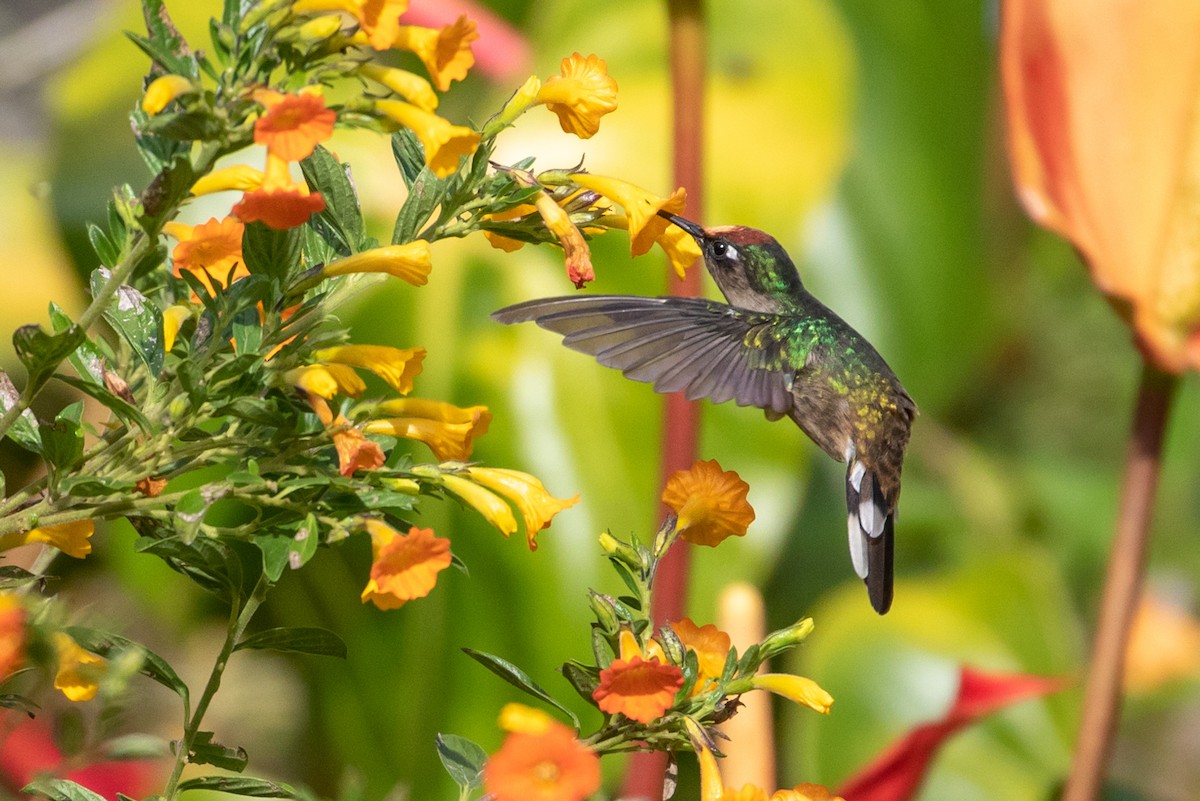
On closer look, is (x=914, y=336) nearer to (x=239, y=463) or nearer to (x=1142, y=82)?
(x=1142, y=82)

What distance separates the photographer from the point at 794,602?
133 cm

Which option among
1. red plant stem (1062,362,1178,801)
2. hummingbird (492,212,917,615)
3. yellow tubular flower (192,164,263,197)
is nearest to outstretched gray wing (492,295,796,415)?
hummingbird (492,212,917,615)

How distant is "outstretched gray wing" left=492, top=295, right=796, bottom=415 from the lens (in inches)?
18.3

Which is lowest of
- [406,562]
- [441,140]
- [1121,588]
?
[1121,588]

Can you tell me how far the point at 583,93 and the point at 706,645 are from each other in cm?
17

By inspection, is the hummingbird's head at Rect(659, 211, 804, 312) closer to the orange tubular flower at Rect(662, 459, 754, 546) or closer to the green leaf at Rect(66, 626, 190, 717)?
the orange tubular flower at Rect(662, 459, 754, 546)

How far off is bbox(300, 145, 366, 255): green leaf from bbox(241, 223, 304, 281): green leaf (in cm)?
2

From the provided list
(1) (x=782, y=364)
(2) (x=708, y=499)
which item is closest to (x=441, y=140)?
(2) (x=708, y=499)

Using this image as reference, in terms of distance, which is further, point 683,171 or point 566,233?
point 683,171

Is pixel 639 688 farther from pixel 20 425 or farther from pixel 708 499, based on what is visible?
pixel 20 425

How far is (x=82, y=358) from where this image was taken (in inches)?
14.4

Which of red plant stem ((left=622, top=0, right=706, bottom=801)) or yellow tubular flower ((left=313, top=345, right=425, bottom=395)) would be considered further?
red plant stem ((left=622, top=0, right=706, bottom=801))

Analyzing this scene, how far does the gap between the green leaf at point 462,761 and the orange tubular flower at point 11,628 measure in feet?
0.37

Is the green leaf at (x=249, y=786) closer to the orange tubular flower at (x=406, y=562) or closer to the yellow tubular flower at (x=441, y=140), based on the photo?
the orange tubular flower at (x=406, y=562)
